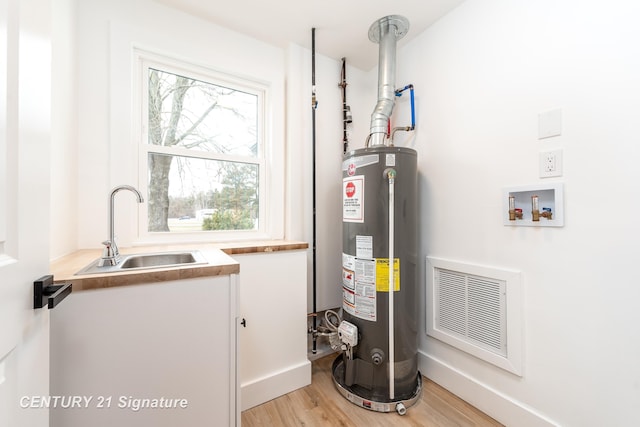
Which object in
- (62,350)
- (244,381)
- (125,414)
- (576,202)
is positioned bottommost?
(244,381)

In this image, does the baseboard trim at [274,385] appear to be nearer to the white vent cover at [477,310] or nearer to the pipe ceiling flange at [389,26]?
the white vent cover at [477,310]

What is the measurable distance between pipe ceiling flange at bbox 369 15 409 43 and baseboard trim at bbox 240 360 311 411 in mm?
2260

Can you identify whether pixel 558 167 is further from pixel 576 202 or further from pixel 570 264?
pixel 570 264

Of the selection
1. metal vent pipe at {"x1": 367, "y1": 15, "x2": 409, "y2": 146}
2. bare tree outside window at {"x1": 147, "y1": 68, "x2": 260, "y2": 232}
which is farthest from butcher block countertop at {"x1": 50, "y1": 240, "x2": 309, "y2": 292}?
metal vent pipe at {"x1": 367, "y1": 15, "x2": 409, "y2": 146}

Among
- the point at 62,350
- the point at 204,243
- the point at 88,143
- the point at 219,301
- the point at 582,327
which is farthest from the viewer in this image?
the point at 204,243

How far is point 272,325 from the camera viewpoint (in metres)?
1.58

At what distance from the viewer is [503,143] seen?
54.5 inches

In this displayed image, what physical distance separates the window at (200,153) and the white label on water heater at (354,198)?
26.3 inches

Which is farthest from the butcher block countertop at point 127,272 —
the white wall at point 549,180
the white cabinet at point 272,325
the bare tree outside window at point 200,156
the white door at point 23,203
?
the white wall at point 549,180

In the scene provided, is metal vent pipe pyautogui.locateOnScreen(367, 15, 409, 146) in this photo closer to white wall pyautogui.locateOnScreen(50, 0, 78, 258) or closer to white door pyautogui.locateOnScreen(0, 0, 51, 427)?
white door pyautogui.locateOnScreen(0, 0, 51, 427)

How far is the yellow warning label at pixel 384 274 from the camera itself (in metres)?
1.46

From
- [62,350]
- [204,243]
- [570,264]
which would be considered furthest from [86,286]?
[570,264]

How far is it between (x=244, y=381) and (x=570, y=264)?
1764 mm

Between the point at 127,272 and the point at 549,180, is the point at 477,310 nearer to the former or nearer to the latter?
the point at 549,180
